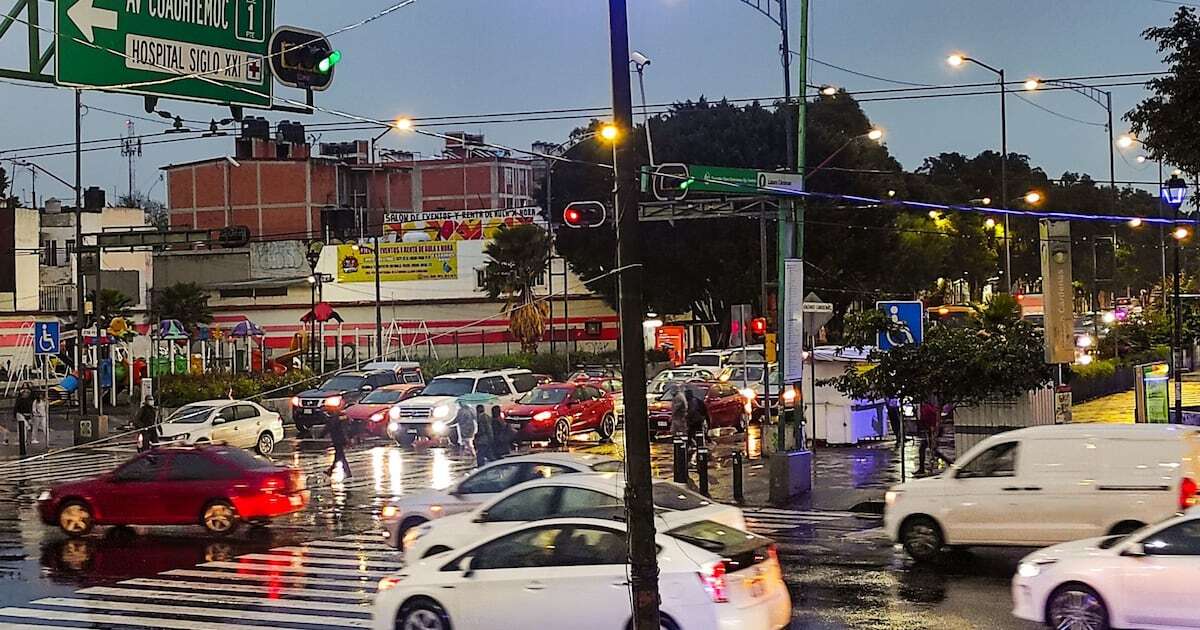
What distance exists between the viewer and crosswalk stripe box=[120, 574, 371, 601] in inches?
607

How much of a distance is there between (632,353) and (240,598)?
25.9ft

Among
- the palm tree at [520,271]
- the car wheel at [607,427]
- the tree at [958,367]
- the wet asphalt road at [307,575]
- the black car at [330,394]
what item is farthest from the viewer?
the palm tree at [520,271]

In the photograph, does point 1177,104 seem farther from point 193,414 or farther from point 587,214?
point 193,414

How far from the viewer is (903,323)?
2494 centimetres

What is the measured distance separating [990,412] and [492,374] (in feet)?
49.7

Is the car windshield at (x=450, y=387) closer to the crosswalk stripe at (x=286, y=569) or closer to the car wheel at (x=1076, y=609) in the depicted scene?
the crosswalk stripe at (x=286, y=569)

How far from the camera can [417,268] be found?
78.5 meters

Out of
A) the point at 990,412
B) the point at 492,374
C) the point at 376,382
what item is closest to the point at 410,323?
the point at 376,382

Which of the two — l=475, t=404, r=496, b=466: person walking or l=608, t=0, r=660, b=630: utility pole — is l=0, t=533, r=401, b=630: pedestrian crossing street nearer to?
l=608, t=0, r=660, b=630: utility pole

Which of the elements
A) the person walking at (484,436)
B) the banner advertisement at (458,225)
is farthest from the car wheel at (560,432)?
the banner advertisement at (458,225)

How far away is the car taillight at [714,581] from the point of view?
35.4 ft

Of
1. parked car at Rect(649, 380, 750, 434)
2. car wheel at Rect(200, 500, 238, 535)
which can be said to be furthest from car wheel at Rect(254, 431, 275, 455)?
car wheel at Rect(200, 500, 238, 535)

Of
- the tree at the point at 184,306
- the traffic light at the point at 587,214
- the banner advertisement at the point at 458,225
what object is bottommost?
the traffic light at the point at 587,214

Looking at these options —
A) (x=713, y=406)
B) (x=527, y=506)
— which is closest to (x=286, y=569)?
(x=527, y=506)
